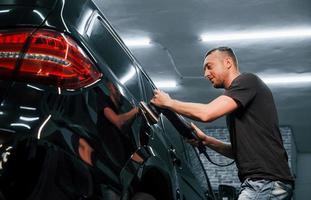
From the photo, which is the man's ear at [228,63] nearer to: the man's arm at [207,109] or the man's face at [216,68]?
the man's face at [216,68]

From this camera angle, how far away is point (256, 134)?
9.04ft

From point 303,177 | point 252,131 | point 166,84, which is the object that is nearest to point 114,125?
point 252,131

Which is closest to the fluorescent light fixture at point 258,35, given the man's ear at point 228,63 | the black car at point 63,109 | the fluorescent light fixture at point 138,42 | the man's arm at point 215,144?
the fluorescent light fixture at point 138,42

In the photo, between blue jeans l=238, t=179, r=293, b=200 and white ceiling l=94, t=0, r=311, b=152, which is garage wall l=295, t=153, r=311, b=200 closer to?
white ceiling l=94, t=0, r=311, b=152

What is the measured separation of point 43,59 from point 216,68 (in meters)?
1.73

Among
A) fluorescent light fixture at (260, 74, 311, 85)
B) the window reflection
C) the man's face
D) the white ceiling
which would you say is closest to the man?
the man's face

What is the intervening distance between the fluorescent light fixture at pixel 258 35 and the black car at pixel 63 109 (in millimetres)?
5789

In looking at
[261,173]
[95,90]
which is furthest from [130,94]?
[261,173]

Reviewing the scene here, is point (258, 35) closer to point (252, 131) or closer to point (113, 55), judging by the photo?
point (252, 131)

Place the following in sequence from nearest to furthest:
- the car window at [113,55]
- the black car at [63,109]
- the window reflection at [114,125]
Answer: the black car at [63,109] → the window reflection at [114,125] → the car window at [113,55]

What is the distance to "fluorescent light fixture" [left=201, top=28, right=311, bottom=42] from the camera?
751 cm

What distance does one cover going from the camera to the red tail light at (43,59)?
5.27 feet

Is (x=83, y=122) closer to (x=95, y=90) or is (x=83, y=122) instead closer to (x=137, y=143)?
(x=95, y=90)

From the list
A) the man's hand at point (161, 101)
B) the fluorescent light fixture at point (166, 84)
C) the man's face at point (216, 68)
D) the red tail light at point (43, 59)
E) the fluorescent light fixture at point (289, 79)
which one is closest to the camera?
the red tail light at point (43, 59)
